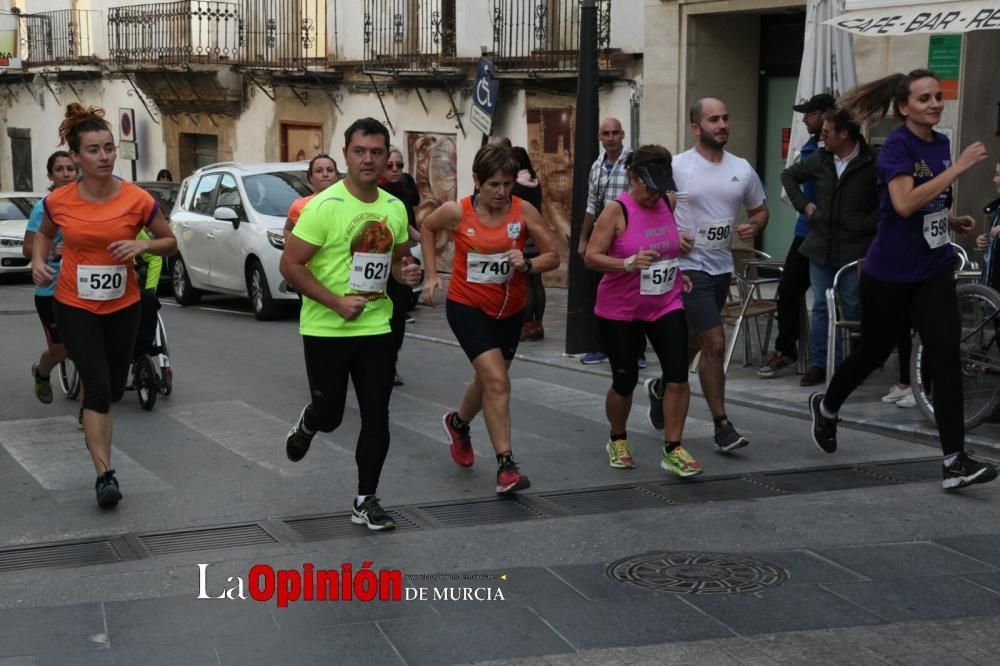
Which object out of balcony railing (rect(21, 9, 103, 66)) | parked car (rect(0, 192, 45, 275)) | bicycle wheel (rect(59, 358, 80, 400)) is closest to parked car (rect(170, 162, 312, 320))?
parked car (rect(0, 192, 45, 275))

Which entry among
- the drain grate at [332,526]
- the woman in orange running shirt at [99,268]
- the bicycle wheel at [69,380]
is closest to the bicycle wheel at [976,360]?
the drain grate at [332,526]

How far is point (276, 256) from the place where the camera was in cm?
1641

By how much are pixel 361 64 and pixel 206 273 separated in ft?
25.0

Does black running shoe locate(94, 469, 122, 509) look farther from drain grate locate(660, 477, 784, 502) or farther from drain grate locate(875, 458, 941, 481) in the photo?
drain grate locate(875, 458, 941, 481)

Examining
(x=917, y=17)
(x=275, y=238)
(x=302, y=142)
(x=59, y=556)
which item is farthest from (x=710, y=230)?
(x=302, y=142)

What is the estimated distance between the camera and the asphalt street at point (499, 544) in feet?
17.2

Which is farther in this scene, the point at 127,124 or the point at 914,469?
the point at 127,124

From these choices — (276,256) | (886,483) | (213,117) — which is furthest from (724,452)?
(213,117)

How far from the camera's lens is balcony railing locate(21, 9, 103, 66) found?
35.7 m

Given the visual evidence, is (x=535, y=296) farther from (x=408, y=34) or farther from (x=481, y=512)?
(x=408, y=34)

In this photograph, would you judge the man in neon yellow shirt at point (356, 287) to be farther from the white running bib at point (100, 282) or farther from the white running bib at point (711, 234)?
the white running bib at point (711, 234)

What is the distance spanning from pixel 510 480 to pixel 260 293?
968 cm

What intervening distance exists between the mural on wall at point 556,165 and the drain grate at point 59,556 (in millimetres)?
14037

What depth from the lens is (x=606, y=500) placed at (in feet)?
24.2
